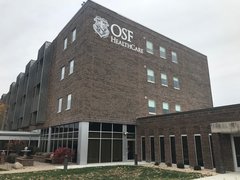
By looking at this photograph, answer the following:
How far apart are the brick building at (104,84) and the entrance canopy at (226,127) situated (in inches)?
403

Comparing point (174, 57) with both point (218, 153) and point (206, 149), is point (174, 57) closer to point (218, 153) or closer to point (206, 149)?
point (206, 149)

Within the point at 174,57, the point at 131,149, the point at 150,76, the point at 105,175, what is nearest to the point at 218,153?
the point at 105,175

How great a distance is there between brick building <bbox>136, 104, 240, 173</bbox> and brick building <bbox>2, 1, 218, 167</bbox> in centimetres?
249

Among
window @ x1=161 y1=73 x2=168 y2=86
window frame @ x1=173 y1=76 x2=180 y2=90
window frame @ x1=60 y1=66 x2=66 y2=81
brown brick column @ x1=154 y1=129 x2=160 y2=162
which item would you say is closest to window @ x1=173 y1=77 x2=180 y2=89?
window frame @ x1=173 y1=76 x2=180 y2=90

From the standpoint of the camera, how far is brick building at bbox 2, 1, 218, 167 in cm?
2206

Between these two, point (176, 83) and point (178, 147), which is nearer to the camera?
point (178, 147)

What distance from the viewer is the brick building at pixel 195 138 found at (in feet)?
53.7

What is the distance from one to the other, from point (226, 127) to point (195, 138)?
3.67 meters

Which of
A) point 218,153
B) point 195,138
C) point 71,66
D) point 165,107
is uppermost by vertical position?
point 71,66

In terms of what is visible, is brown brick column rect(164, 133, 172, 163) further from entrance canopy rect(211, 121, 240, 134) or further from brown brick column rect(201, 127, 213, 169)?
entrance canopy rect(211, 121, 240, 134)

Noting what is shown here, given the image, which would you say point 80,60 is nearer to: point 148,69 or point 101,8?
point 101,8

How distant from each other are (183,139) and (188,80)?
16.2 metres

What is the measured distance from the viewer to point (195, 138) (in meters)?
18.9

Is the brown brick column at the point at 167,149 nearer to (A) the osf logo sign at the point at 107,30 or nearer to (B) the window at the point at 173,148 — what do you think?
(B) the window at the point at 173,148
